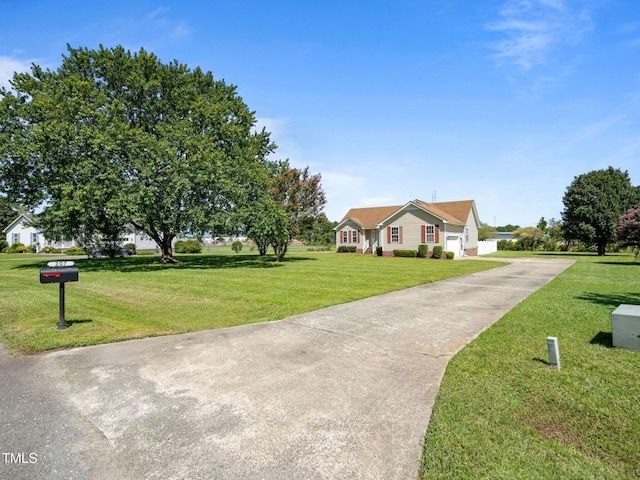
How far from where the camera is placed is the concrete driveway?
8.16 ft

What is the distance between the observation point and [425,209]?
31047mm

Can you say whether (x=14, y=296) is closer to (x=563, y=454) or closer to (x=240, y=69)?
(x=240, y=69)

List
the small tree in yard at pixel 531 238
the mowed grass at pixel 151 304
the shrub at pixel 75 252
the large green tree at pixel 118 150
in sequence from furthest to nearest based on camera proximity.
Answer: the small tree in yard at pixel 531 238
the shrub at pixel 75 252
the large green tree at pixel 118 150
the mowed grass at pixel 151 304

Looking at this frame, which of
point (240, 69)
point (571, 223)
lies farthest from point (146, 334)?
point (571, 223)

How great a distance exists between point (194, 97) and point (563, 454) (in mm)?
23780

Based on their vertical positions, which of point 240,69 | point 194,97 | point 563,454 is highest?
point 194,97

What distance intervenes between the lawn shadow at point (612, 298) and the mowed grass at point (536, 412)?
362cm

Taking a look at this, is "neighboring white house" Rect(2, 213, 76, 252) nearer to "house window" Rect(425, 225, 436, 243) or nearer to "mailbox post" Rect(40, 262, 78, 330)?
"house window" Rect(425, 225, 436, 243)

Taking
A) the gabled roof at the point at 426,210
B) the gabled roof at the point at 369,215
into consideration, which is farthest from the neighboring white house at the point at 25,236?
the gabled roof at the point at 426,210

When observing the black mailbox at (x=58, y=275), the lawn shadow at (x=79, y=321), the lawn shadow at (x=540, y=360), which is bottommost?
the lawn shadow at (x=540, y=360)

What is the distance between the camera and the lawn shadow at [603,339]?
17.4 ft

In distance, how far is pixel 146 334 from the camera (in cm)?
594

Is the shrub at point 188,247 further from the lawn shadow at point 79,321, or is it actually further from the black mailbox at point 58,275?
the black mailbox at point 58,275

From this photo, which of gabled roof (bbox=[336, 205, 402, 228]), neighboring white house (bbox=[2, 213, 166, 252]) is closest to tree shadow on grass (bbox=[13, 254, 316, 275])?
gabled roof (bbox=[336, 205, 402, 228])
